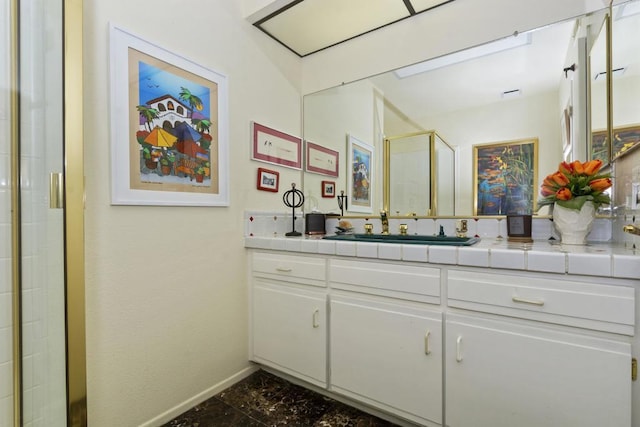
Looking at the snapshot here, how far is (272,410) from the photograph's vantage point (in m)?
1.54

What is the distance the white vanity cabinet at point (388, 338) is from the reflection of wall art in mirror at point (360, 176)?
79 centimetres

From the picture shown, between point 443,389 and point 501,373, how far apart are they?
0.25 meters

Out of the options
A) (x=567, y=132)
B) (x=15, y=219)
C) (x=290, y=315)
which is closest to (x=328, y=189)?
(x=290, y=315)

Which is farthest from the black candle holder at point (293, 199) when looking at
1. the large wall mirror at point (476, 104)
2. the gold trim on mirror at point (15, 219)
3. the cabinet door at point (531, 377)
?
the gold trim on mirror at point (15, 219)

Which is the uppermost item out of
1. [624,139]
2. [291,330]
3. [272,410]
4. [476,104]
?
[476,104]

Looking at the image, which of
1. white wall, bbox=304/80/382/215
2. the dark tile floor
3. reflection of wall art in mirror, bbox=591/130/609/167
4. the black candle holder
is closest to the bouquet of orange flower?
reflection of wall art in mirror, bbox=591/130/609/167

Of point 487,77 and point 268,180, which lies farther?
point 268,180

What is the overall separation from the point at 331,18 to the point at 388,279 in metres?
1.70

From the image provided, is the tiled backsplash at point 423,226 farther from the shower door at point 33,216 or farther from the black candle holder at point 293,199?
the shower door at point 33,216

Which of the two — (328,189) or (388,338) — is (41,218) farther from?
(328,189)

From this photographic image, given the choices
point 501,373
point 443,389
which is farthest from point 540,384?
point 443,389

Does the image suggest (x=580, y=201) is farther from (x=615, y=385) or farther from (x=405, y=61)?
(x=405, y=61)

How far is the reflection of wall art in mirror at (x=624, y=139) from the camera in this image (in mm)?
1133

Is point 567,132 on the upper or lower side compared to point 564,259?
upper
